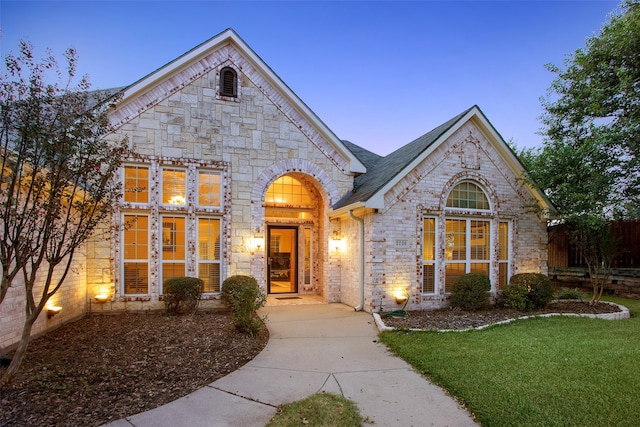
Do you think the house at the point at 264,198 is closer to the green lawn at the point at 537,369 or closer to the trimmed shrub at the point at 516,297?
the trimmed shrub at the point at 516,297

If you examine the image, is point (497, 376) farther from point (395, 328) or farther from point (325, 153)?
point (325, 153)

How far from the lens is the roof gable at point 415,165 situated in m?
8.91

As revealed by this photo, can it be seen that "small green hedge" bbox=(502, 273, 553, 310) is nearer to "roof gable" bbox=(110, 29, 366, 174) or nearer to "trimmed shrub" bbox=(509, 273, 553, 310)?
"trimmed shrub" bbox=(509, 273, 553, 310)

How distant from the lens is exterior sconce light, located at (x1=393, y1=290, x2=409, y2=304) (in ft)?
30.4

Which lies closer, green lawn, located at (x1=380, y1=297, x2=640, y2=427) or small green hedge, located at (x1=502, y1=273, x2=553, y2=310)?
green lawn, located at (x1=380, y1=297, x2=640, y2=427)

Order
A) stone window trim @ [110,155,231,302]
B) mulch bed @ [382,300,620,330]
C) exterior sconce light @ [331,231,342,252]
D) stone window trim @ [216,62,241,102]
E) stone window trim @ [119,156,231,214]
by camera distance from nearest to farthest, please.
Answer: mulch bed @ [382,300,620,330], stone window trim @ [110,155,231,302], stone window trim @ [119,156,231,214], stone window trim @ [216,62,241,102], exterior sconce light @ [331,231,342,252]

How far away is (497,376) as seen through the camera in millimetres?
4652

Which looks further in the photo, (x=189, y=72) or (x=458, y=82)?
(x=458, y=82)

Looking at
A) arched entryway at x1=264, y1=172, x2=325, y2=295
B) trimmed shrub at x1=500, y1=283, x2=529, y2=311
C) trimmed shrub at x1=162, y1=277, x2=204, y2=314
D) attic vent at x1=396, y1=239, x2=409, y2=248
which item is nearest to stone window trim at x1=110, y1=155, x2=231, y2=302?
trimmed shrub at x1=162, y1=277, x2=204, y2=314

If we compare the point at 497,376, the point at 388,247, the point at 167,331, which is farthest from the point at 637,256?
the point at 167,331

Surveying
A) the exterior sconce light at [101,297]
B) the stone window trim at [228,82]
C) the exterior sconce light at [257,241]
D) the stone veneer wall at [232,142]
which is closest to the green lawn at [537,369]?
the exterior sconce light at [257,241]

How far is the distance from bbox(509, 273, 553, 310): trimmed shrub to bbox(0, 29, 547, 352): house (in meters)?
0.94

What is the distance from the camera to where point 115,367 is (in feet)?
16.1

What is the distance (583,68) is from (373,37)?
741 centimetres
